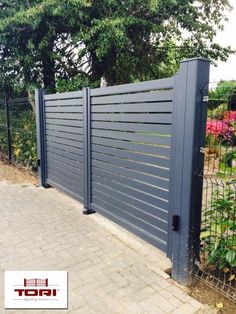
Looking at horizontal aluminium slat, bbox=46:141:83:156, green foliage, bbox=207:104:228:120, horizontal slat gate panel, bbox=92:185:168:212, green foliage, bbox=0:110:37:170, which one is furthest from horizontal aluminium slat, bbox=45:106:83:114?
green foliage, bbox=207:104:228:120

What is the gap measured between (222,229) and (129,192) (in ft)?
4.34

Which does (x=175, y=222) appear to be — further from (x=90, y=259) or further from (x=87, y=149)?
(x=87, y=149)

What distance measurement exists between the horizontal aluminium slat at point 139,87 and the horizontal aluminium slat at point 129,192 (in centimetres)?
115

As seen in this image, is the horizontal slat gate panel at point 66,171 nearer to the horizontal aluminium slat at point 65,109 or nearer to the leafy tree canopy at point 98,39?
the horizontal aluminium slat at point 65,109

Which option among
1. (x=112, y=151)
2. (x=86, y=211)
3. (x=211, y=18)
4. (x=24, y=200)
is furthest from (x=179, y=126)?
(x=211, y=18)

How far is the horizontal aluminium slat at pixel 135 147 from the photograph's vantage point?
3.14m

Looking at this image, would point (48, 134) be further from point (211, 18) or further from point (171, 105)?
point (211, 18)

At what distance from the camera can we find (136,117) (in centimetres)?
352

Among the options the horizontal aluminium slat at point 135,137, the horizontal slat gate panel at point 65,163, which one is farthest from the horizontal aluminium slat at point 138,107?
the horizontal slat gate panel at point 65,163

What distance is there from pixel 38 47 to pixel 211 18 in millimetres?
5819

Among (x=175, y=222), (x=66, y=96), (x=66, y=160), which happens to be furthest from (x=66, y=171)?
(x=175, y=222)

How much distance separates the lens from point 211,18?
34.1 feet

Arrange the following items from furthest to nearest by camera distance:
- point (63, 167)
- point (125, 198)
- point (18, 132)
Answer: point (18, 132), point (63, 167), point (125, 198)

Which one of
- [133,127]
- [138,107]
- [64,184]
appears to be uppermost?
[138,107]
